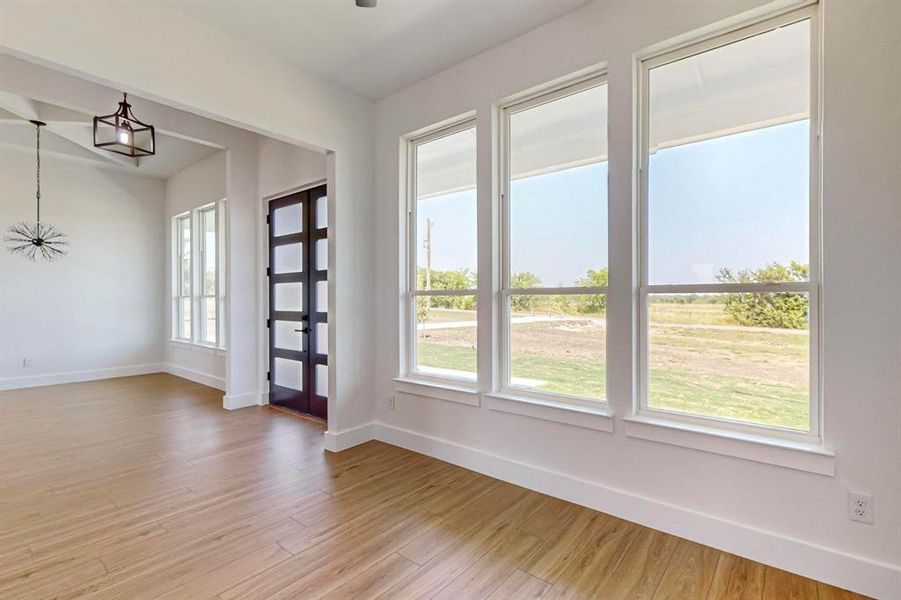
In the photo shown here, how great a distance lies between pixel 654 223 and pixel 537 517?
1.89 m

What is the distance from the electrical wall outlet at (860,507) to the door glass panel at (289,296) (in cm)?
469

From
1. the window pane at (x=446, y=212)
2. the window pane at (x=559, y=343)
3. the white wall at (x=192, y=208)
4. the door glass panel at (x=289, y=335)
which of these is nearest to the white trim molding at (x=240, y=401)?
the door glass panel at (x=289, y=335)

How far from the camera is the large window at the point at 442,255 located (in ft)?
11.2

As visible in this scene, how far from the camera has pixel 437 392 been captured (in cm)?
343

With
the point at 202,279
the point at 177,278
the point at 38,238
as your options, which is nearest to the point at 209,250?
the point at 202,279

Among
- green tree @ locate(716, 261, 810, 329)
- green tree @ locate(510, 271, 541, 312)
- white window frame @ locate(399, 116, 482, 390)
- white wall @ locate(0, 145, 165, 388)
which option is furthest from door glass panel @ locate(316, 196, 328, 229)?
white wall @ locate(0, 145, 165, 388)

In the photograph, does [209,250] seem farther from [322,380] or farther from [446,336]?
[446,336]

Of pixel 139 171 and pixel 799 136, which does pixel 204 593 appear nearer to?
pixel 799 136

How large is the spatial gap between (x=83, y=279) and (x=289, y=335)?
13.9 feet

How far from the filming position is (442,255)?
11.9ft

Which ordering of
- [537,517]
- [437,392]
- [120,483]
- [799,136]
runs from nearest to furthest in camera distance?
[799,136]
[537,517]
[120,483]
[437,392]

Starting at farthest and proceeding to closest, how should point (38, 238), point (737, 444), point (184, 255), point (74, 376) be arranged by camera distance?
point (184, 255)
point (74, 376)
point (38, 238)
point (737, 444)

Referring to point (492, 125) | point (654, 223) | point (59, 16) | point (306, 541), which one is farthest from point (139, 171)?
point (654, 223)

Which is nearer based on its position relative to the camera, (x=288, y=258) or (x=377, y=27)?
(x=377, y=27)
